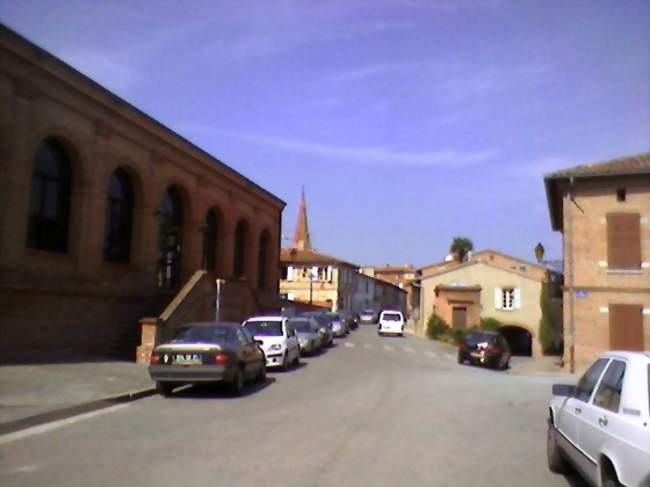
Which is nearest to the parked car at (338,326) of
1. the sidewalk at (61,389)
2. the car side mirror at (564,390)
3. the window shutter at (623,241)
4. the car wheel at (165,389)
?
the window shutter at (623,241)

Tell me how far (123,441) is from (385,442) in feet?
11.6

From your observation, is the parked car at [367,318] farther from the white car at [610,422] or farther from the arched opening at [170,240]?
the white car at [610,422]

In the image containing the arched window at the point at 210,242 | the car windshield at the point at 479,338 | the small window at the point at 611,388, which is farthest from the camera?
the arched window at the point at 210,242

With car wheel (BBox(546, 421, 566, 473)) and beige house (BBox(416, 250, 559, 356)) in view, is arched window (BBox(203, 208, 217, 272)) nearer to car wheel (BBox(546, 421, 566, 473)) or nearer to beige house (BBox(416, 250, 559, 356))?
beige house (BBox(416, 250, 559, 356))

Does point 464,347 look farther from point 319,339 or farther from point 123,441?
point 123,441

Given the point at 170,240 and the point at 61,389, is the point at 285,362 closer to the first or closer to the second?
the point at 61,389

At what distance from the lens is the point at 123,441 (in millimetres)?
8492

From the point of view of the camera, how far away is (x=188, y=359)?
42.8ft

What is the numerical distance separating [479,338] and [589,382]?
A: 21068 millimetres

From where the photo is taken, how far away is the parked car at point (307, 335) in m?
25.8

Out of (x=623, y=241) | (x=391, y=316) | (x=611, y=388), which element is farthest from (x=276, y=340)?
(x=391, y=316)

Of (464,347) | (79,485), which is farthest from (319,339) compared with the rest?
(79,485)

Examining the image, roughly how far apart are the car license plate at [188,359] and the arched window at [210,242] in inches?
700

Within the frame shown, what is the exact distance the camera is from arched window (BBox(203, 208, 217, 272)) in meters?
30.9
